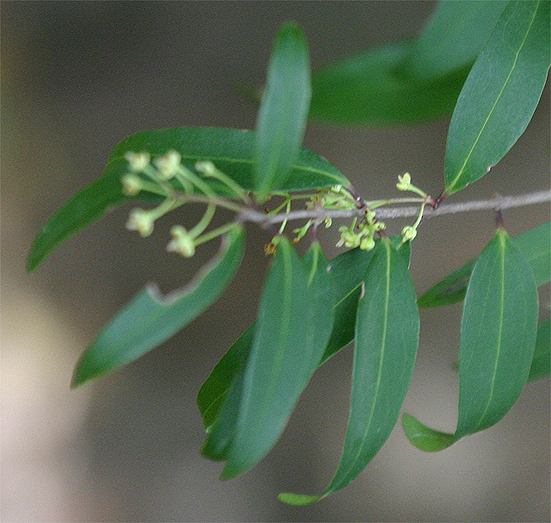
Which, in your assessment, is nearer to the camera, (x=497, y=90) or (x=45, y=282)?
(x=497, y=90)

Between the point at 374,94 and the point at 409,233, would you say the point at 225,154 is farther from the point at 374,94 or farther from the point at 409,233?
the point at 374,94

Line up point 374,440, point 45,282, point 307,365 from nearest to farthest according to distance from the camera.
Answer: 1. point 307,365
2. point 374,440
3. point 45,282

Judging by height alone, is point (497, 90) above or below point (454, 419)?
above

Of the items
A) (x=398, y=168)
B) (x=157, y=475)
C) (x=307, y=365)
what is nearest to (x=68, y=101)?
(x=398, y=168)

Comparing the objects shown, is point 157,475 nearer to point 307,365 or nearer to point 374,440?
point 374,440

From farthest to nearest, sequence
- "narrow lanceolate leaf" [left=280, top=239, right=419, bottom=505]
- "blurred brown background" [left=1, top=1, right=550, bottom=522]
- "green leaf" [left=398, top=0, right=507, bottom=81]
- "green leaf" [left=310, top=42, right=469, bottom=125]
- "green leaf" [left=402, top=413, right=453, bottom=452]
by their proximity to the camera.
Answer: "blurred brown background" [left=1, top=1, right=550, bottom=522] → "green leaf" [left=310, top=42, right=469, bottom=125] → "green leaf" [left=398, top=0, right=507, bottom=81] → "green leaf" [left=402, top=413, right=453, bottom=452] → "narrow lanceolate leaf" [left=280, top=239, right=419, bottom=505]

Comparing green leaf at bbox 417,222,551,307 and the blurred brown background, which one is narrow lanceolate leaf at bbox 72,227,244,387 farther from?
the blurred brown background

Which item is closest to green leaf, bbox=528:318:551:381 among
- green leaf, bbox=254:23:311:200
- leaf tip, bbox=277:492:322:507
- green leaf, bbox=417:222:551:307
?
green leaf, bbox=417:222:551:307

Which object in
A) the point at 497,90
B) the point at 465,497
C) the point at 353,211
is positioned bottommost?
the point at 465,497
